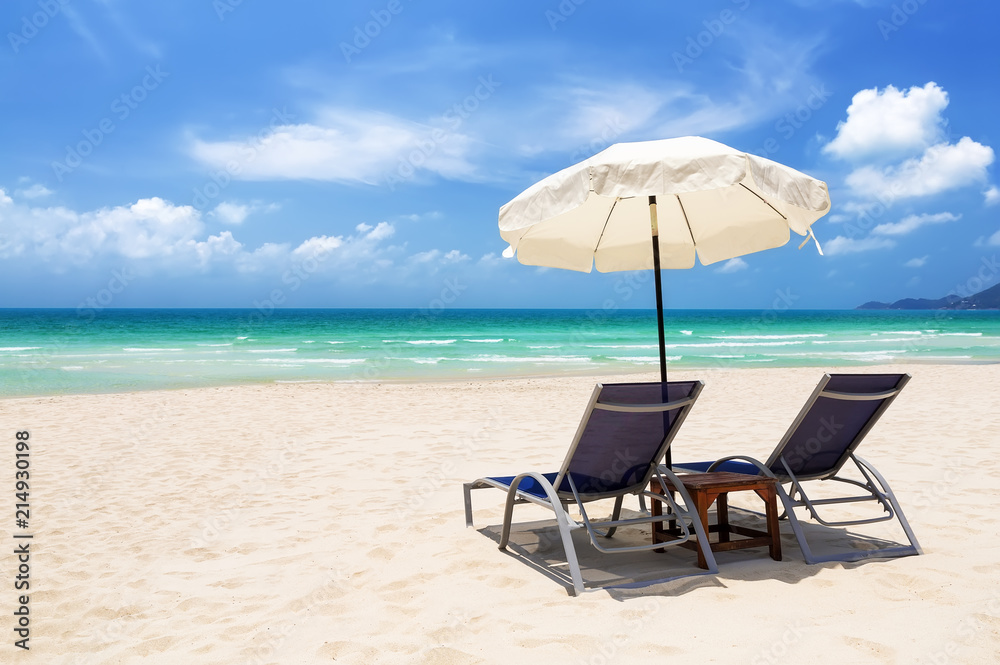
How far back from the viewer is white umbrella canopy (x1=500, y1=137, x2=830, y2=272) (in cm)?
326

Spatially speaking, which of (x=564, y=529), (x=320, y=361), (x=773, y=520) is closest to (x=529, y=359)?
(x=320, y=361)

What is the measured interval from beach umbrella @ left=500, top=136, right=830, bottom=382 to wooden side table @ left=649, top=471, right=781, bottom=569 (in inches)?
24.1

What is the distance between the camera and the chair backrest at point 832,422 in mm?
3525

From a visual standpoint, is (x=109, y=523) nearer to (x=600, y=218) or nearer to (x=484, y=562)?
(x=484, y=562)

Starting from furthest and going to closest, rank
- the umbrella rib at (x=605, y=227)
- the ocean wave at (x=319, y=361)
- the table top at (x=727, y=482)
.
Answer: the ocean wave at (x=319, y=361) → the umbrella rib at (x=605, y=227) → the table top at (x=727, y=482)

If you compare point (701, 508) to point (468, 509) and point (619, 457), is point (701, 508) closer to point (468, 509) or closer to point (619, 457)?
point (619, 457)

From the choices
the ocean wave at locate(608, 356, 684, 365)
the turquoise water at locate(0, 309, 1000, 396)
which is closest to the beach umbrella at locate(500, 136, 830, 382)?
the turquoise water at locate(0, 309, 1000, 396)

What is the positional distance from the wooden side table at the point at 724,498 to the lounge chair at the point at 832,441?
0.08m

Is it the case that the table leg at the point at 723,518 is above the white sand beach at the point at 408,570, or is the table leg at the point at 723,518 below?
above

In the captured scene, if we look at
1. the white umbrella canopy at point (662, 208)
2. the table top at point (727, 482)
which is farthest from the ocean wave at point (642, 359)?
the table top at point (727, 482)

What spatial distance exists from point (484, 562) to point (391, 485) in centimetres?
208

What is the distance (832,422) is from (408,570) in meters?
2.30

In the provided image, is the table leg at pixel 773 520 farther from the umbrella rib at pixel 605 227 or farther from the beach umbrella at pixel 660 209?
the umbrella rib at pixel 605 227

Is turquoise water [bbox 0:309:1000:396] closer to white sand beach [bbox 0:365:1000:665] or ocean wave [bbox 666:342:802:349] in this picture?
ocean wave [bbox 666:342:802:349]
